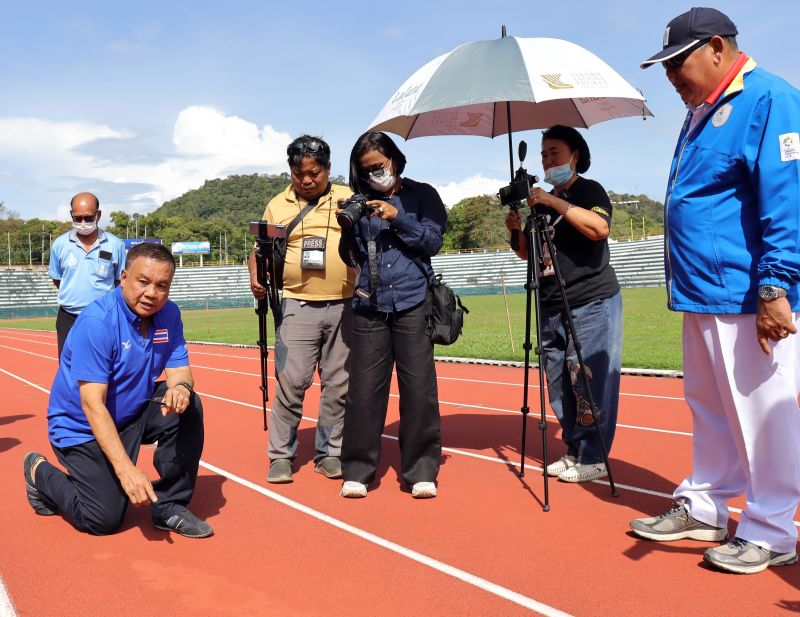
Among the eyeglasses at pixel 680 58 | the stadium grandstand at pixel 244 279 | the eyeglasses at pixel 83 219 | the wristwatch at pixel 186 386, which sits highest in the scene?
the eyeglasses at pixel 680 58

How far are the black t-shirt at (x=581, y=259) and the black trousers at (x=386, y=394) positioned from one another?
93 cm

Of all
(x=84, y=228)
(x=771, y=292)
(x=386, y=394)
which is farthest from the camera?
(x=84, y=228)

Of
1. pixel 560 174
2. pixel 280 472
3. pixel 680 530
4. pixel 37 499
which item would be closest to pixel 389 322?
pixel 280 472

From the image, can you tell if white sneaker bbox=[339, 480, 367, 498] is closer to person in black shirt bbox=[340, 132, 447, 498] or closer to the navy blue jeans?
person in black shirt bbox=[340, 132, 447, 498]

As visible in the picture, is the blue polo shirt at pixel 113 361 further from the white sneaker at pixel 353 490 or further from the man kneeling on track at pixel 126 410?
the white sneaker at pixel 353 490

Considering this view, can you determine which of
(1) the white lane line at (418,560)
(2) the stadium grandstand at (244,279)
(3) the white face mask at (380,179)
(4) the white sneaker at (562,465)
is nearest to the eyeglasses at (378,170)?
(3) the white face mask at (380,179)

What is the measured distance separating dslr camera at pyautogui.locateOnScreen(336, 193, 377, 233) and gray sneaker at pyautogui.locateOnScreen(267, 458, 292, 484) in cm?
169

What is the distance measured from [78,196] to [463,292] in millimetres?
49779

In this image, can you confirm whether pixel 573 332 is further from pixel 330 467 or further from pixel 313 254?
pixel 330 467

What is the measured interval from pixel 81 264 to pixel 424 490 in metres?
3.65

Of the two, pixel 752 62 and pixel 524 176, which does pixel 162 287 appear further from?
pixel 752 62

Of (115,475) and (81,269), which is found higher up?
(81,269)

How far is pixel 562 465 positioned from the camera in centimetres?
514

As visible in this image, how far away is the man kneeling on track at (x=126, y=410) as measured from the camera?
12.9ft
